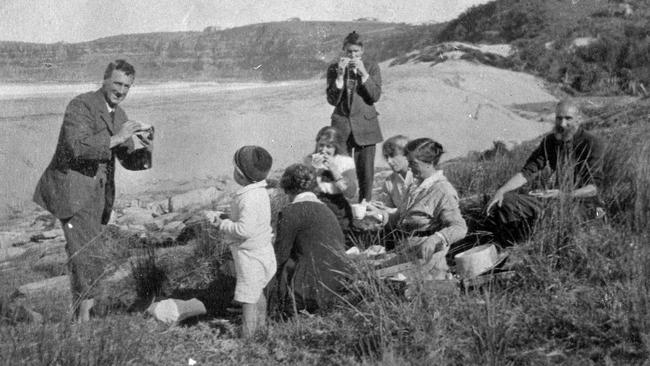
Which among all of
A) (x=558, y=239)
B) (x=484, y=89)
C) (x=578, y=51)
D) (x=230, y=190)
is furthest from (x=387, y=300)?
(x=578, y=51)

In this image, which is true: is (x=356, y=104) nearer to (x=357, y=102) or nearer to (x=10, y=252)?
(x=357, y=102)

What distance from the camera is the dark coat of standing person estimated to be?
4.39 meters

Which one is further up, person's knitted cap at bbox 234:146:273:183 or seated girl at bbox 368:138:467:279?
person's knitted cap at bbox 234:146:273:183

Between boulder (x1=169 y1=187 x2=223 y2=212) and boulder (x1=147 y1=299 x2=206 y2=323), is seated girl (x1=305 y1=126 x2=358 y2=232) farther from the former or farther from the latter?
Answer: boulder (x1=169 y1=187 x2=223 y2=212)

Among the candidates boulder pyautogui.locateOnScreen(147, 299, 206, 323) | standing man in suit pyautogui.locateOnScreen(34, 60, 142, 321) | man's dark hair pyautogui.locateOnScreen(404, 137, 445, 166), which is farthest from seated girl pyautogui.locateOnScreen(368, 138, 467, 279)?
standing man in suit pyautogui.locateOnScreen(34, 60, 142, 321)

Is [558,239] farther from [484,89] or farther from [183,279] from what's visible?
[484,89]

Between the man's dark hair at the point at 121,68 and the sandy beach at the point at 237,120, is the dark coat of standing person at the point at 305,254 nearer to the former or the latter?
the man's dark hair at the point at 121,68

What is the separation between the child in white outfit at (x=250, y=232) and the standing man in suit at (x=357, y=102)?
2.33 meters

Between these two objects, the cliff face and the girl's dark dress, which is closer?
the girl's dark dress

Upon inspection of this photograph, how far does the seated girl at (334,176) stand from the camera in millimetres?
5367

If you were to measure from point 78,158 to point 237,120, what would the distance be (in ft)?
31.2

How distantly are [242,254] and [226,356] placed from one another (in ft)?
1.92

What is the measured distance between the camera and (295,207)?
4.49 meters

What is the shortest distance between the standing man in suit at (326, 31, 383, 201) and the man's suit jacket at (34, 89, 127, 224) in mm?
2427
